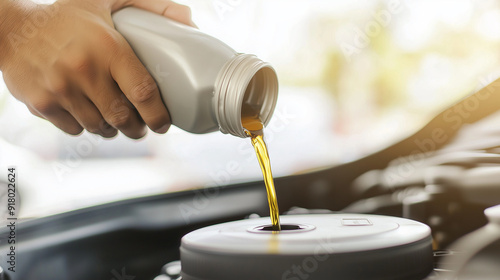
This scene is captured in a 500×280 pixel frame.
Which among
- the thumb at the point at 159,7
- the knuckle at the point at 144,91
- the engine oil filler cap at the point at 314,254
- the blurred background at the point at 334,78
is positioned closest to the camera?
the engine oil filler cap at the point at 314,254

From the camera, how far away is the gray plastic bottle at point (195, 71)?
0.58 metres

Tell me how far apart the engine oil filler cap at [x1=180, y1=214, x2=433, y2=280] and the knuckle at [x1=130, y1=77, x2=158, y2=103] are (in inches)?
7.2

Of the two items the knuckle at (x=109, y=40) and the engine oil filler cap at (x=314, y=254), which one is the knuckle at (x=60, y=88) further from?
the engine oil filler cap at (x=314, y=254)

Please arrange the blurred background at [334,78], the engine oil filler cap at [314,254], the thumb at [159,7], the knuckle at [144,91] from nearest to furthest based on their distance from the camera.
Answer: the engine oil filler cap at [314,254], the knuckle at [144,91], the thumb at [159,7], the blurred background at [334,78]

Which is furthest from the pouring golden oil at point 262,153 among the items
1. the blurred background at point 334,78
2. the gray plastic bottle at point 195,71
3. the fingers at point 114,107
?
the blurred background at point 334,78

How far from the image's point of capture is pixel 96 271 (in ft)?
2.81

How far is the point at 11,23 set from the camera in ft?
2.36

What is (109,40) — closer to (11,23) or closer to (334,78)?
(11,23)

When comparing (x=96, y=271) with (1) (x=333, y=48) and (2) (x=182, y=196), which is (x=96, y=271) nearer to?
(2) (x=182, y=196)

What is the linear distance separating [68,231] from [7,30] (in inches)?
13.7

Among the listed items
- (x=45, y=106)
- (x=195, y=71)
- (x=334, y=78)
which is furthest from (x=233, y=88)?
(x=334, y=78)

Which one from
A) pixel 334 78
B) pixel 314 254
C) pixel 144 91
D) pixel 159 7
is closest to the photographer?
pixel 314 254

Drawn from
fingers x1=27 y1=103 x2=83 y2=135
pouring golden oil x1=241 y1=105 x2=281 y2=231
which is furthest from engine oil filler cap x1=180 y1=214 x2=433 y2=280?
fingers x1=27 y1=103 x2=83 y2=135

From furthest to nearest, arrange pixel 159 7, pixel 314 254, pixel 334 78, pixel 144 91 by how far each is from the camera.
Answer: pixel 334 78, pixel 159 7, pixel 144 91, pixel 314 254
